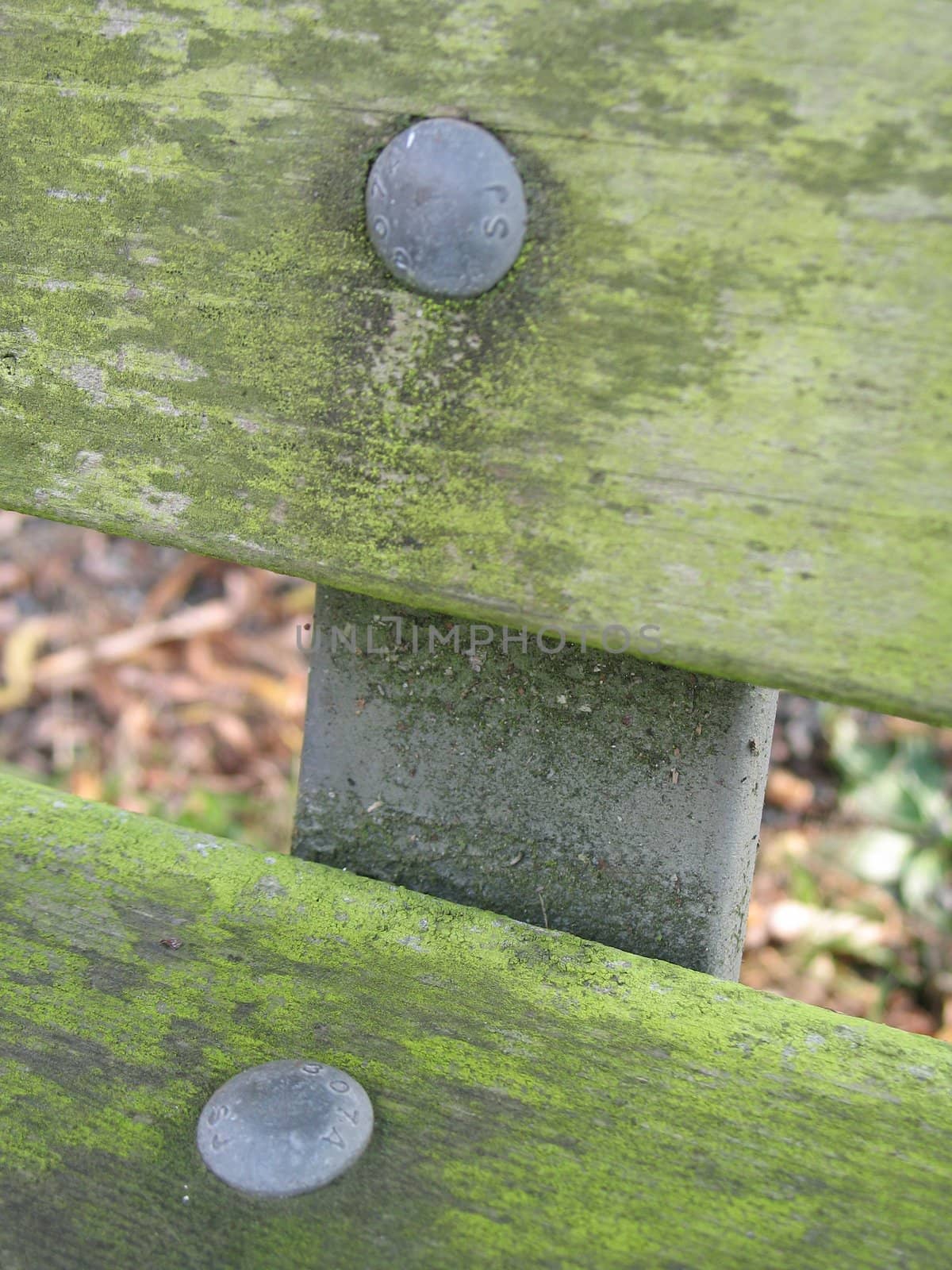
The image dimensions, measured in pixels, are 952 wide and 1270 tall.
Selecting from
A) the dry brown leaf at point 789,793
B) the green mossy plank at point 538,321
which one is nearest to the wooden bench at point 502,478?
the green mossy plank at point 538,321

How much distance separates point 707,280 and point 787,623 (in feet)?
0.56

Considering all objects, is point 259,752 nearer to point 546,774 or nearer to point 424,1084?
point 546,774

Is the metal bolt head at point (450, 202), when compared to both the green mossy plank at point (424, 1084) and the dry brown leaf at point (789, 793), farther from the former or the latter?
the dry brown leaf at point (789, 793)

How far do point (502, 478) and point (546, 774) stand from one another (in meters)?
0.28

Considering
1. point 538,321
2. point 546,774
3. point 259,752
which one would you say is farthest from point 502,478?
point 259,752

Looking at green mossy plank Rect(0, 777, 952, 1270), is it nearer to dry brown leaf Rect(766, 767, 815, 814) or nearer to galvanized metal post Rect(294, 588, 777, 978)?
galvanized metal post Rect(294, 588, 777, 978)

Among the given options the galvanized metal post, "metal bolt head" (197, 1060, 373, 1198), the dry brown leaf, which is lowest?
the dry brown leaf

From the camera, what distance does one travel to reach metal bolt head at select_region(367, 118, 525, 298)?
0.54m

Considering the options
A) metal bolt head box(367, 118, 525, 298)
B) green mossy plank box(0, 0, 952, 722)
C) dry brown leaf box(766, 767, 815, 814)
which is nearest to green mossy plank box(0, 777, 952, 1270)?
green mossy plank box(0, 0, 952, 722)

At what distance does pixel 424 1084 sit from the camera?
24.7 inches

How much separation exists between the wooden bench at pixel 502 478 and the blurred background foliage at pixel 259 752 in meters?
1.56

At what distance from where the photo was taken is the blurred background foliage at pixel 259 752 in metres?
2.25

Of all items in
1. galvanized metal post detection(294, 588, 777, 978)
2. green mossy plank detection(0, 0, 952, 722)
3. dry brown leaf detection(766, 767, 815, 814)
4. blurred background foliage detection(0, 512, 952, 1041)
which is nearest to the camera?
green mossy plank detection(0, 0, 952, 722)

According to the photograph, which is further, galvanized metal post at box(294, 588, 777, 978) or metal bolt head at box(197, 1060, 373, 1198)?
galvanized metal post at box(294, 588, 777, 978)
